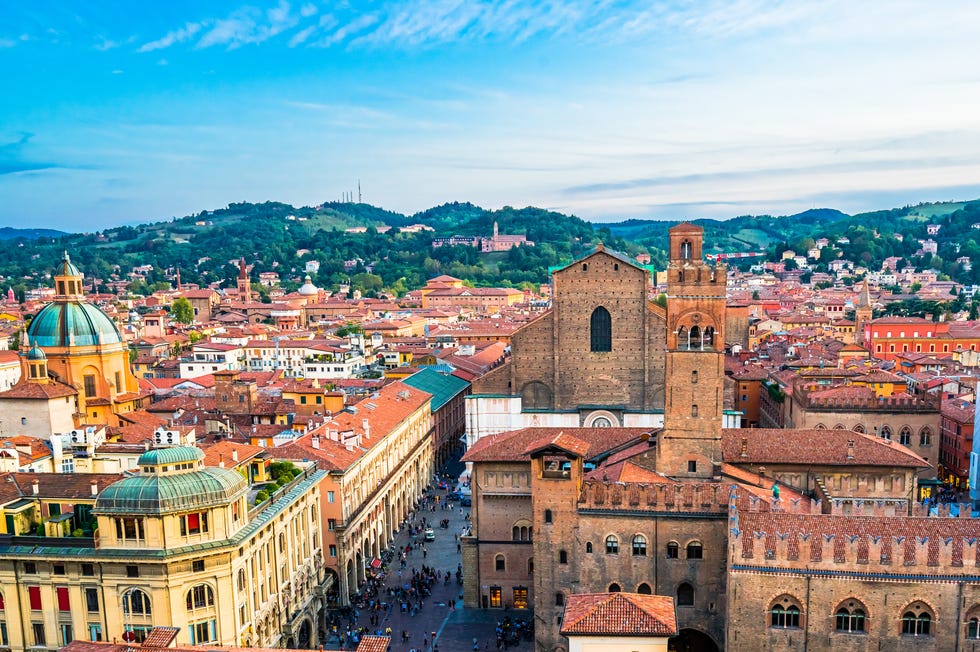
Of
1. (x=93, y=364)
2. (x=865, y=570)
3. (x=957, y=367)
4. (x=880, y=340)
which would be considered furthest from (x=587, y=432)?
(x=880, y=340)

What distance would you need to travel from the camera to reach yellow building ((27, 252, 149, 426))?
6350 cm

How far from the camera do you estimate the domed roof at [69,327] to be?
209 feet

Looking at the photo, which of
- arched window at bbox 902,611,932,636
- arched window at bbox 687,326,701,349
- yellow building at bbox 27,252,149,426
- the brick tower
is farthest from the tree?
arched window at bbox 902,611,932,636

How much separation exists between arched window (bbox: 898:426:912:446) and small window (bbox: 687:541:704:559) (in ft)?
98.8

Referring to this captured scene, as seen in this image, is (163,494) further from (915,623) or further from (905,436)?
(905,436)

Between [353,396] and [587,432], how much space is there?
1145 inches

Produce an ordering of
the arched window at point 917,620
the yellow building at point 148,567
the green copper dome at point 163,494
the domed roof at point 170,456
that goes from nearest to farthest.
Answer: the arched window at point 917,620
the green copper dome at point 163,494
the yellow building at point 148,567
the domed roof at point 170,456

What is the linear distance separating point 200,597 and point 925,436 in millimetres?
48269

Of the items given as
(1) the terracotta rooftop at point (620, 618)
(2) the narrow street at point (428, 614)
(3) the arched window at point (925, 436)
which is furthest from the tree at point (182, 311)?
(1) the terracotta rooftop at point (620, 618)

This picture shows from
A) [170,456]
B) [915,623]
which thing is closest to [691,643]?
[915,623]

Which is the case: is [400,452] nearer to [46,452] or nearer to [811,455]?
[46,452]

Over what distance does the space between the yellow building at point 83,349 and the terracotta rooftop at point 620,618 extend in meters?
47.0

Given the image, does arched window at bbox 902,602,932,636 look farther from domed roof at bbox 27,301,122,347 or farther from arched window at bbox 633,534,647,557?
domed roof at bbox 27,301,122,347

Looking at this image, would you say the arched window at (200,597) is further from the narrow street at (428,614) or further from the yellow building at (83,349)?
the yellow building at (83,349)
